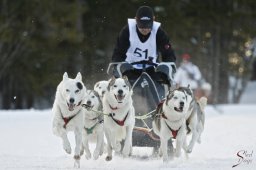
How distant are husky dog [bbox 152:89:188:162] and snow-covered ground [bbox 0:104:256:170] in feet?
0.78

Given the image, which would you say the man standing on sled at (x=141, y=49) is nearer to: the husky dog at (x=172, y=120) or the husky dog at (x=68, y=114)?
the husky dog at (x=172, y=120)

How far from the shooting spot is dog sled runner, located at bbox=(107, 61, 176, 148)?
9.08 metres

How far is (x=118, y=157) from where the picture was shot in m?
8.99

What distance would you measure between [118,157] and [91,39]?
58.8ft

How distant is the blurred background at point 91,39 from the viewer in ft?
77.7

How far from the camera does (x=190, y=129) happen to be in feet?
29.8

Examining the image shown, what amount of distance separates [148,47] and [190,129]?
107 centimetres

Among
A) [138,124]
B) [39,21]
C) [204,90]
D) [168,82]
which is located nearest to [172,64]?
[168,82]

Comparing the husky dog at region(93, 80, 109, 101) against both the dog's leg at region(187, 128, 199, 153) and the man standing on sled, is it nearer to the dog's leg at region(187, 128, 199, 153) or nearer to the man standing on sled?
the man standing on sled

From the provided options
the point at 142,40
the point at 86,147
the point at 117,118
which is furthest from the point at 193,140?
the point at 142,40

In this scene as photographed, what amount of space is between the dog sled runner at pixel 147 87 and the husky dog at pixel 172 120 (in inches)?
21.0

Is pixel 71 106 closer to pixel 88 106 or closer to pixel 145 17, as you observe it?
pixel 88 106

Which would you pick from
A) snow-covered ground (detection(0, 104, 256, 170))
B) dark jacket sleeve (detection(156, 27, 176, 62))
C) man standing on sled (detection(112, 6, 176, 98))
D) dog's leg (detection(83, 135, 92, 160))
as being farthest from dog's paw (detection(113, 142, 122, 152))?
dark jacket sleeve (detection(156, 27, 176, 62))

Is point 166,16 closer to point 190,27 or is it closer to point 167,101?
point 190,27
